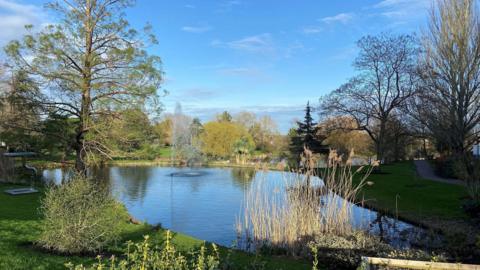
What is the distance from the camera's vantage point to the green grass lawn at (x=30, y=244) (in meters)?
4.62

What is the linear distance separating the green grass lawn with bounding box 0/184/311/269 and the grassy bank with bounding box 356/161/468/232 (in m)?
3.61

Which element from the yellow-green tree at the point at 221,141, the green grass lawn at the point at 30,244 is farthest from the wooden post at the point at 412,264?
the yellow-green tree at the point at 221,141

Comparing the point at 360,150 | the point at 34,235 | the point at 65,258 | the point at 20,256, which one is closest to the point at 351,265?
the point at 65,258

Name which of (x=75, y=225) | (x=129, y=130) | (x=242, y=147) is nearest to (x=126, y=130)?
(x=129, y=130)

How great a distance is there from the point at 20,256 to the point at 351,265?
462 centimetres

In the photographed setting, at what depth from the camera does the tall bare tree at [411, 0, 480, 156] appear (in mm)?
10977

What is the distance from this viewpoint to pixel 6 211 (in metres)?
8.64

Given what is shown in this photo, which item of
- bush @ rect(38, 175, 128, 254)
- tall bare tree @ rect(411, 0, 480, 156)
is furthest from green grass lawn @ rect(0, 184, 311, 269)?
tall bare tree @ rect(411, 0, 480, 156)

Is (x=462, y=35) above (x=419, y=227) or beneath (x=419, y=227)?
above

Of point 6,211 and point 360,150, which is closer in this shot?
point 6,211

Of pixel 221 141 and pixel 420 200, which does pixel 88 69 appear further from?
pixel 221 141

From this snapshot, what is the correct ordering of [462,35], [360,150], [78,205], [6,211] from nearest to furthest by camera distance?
[78,205] → [6,211] → [462,35] → [360,150]

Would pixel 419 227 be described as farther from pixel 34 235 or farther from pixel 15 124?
pixel 15 124

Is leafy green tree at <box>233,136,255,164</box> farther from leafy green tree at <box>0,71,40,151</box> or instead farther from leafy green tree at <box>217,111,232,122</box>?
leafy green tree at <box>0,71,40,151</box>
